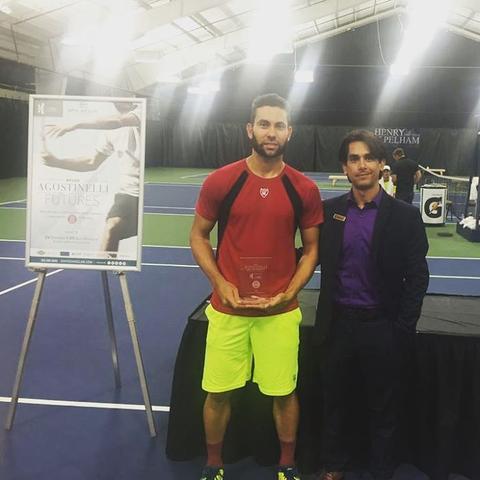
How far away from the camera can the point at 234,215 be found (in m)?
2.53

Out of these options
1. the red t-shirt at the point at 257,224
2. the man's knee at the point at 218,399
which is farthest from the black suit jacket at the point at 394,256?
the man's knee at the point at 218,399

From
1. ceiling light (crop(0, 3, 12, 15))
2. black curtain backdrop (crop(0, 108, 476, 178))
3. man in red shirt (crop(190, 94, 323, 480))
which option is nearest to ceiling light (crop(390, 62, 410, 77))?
black curtain backdrop (crop(0, 108, 476, 178))

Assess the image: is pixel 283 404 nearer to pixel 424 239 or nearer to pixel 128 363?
pixel 424 239

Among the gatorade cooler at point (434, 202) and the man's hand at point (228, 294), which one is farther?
the gatorade cooler at point (434, 202)

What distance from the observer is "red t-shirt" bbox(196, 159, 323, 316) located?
252 centimetres

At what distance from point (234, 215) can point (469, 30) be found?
26948 mm

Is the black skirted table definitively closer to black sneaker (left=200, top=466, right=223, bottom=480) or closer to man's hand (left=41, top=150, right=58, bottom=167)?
black sneaker (left=200, top=466, right=223, bottom=480)

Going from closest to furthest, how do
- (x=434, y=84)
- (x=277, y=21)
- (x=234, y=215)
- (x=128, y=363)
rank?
1. (x=234, y=215)
2. (x=128, y=363)
3. (x=277, y=21)
4. (x=434, y=84)

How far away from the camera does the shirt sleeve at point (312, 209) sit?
2570 millimetres

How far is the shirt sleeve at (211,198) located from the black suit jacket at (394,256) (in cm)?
49

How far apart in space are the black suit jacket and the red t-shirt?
0.40ft

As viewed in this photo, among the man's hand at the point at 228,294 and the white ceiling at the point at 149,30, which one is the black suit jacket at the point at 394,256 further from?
the white ceiling at the point at 149,30

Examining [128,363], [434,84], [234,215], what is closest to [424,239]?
[234,215]

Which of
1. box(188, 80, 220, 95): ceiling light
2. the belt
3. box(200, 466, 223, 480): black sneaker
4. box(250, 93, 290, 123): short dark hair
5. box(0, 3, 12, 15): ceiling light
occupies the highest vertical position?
box(188, 80, 220, 95): ceiling light
